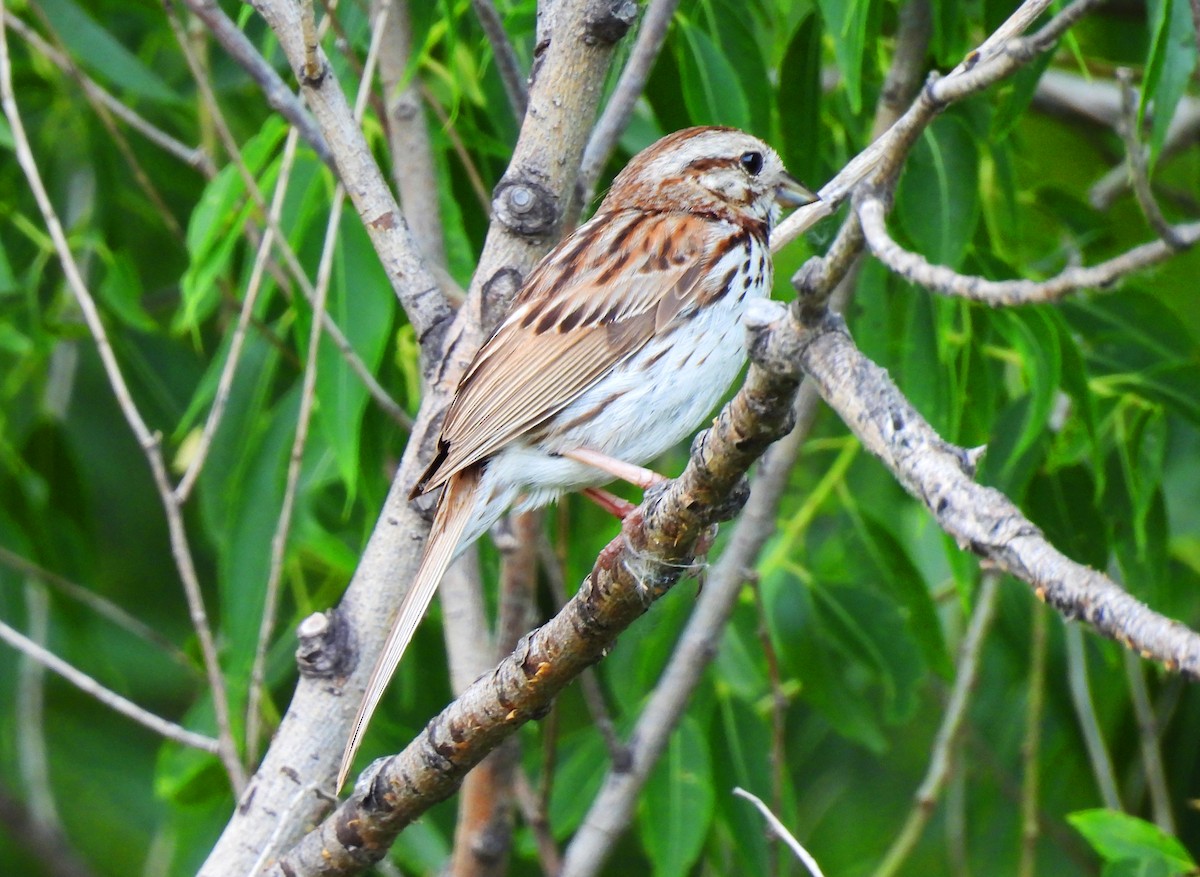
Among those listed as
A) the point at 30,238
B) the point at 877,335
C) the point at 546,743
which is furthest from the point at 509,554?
the point at 30,238

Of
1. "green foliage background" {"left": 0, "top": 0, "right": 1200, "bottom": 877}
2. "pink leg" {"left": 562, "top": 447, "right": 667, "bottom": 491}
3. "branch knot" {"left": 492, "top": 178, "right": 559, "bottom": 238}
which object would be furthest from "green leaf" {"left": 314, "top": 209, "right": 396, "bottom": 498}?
"branch knot" {"left": 492, "top": 178, "right": 559, "bottom": 238}

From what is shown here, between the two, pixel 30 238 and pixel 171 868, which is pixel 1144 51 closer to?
pixel 30 238

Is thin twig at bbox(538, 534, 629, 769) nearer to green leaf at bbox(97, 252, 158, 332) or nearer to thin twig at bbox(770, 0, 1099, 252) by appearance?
green leaf at bbox(97, 252, 158, 332)

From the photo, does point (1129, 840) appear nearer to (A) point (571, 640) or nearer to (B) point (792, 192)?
(A) point (571, 640)

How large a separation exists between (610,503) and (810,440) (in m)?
1.41

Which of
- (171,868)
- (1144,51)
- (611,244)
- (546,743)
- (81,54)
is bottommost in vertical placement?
(171,868)

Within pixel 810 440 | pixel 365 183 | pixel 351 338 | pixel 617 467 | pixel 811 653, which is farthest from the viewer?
pixel 810 440

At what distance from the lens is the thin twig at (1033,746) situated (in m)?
4.29

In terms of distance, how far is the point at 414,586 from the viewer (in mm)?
2689

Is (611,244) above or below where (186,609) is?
above

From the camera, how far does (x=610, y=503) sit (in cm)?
311

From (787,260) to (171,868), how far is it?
2392 millimetres

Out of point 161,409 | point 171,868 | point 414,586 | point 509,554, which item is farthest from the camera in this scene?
point 161,409

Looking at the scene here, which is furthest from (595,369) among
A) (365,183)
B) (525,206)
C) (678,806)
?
(678,806)
